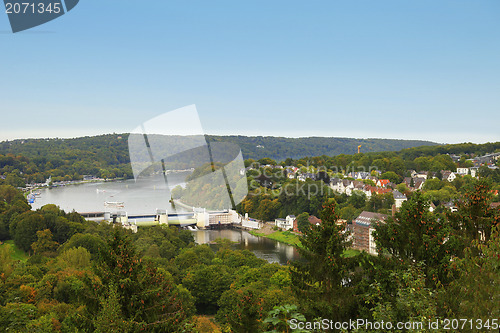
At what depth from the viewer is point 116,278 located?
3305 millimetres

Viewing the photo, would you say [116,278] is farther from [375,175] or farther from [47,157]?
[47,157]

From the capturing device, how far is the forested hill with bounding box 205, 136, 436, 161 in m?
53.7

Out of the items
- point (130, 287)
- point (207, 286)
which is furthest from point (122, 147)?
point (130, 287)

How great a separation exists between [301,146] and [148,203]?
3619cm

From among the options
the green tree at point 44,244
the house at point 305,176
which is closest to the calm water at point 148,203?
the green tree at point 44,244

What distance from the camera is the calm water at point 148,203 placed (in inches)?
721

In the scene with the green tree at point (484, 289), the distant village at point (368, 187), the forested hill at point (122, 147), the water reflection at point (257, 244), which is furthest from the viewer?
the forested hill at point (122, 147)

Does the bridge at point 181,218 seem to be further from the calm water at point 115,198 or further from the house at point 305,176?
the house at point 305,176

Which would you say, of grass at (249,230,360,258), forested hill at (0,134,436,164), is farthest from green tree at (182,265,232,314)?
forested hill at (0,134,436,164)

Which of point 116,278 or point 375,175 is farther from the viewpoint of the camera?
point 375,175

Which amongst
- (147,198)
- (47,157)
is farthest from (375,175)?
(47,157)

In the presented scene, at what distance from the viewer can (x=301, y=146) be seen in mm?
61844

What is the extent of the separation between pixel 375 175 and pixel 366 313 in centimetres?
3216

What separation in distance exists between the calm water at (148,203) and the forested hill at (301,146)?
53.1ft
